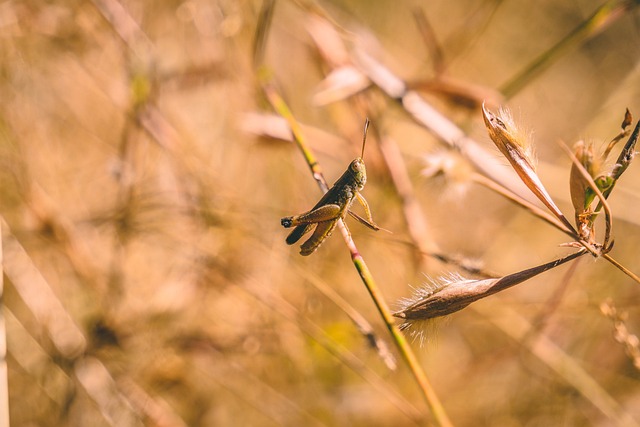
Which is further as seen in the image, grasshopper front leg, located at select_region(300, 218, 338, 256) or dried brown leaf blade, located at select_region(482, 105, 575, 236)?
grasshopper front leg, located at select_region(300, 218, 338, 256)

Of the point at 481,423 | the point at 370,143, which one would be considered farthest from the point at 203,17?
the point at 481,423

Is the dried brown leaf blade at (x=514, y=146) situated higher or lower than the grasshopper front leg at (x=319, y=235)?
higher

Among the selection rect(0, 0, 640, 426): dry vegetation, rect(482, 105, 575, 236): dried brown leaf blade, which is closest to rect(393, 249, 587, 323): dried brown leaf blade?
rect(482, 105, 575, 236): dried brown leaf blade

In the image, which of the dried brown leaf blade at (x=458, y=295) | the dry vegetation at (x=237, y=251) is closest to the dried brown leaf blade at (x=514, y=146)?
the dried brown leaf blade at (x=458, y=295)

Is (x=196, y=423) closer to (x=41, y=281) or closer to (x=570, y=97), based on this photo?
(x=41, y=281)

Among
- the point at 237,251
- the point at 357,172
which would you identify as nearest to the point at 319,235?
the point at 357,172

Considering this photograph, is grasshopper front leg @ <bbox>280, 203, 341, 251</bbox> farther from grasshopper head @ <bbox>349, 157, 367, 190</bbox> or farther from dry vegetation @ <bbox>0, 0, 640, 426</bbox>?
dry vegetation @ <bbox>0, 0, 640, 426</bbox>

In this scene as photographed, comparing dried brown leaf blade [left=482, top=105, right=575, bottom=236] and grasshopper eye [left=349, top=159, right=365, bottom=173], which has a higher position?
dried brown leaf blade [left=482, top=105, right=575, bottom=236]

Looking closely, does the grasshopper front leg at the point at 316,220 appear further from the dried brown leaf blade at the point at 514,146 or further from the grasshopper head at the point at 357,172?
the dried brown leaf blade at the point at 514,146
